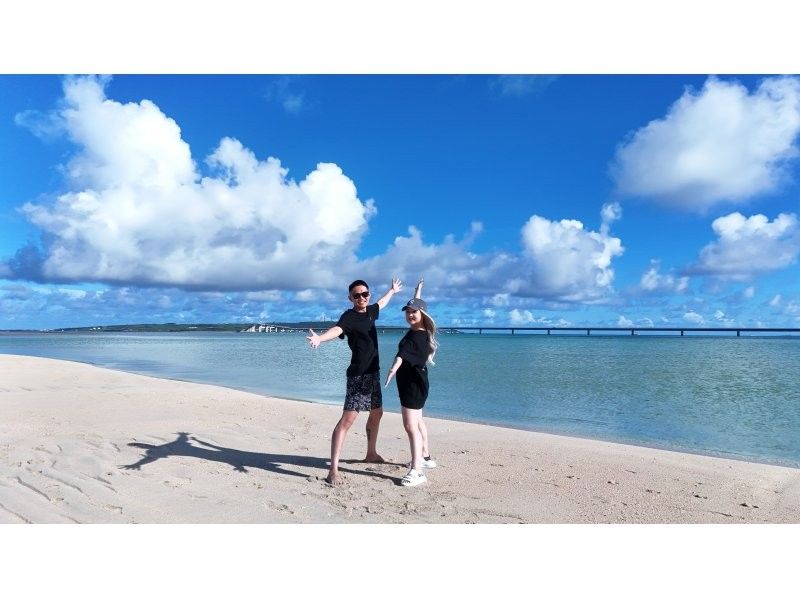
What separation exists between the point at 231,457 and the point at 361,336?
2.99m

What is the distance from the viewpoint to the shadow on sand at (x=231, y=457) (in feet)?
23.4

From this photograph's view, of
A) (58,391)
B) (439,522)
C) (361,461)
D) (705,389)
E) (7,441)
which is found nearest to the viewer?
(439,522)

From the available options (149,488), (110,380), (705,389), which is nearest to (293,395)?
(110,380)

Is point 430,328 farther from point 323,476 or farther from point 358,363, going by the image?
point 323,476

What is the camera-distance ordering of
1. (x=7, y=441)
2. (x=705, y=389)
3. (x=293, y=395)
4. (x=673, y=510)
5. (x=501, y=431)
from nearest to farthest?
(x=673, y=510)
(x=7, y=441)
(x=501, y=431)
(x=293, y=395)
(x=705, y=389)

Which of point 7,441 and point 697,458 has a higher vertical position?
point 697,458

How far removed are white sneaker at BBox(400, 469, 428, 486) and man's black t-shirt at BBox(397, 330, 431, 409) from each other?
0.80 metres

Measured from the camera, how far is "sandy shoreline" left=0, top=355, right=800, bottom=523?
549 cm

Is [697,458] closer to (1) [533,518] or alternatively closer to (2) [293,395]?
(1) [533,518]

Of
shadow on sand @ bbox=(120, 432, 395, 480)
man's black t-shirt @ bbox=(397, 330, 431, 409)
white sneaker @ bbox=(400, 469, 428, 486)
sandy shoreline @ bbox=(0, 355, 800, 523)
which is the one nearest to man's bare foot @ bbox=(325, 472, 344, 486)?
sandy shoreline @ bbox=(0, 355, 800, 523)

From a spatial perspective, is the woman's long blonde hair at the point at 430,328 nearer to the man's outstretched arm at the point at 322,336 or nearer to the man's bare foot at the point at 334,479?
the man's outstretched arm at the point at 322,336

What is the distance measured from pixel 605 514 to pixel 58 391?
1455 cm

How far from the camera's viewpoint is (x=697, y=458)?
28.3ft

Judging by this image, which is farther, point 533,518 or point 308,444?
point 308,444
